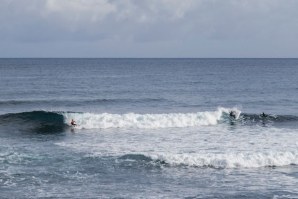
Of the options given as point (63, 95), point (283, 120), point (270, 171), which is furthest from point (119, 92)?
point (270, 171)

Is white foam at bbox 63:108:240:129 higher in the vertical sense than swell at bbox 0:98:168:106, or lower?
lower

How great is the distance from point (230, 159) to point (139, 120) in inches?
689

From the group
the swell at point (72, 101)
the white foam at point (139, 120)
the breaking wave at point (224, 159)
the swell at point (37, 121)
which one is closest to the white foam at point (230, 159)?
the breaking wave at point (224, 159)

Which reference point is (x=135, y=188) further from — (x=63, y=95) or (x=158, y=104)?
(x=63, y=95)

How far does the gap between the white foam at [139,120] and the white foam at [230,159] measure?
14.1 metres

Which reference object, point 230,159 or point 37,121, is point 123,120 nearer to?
point 37,121

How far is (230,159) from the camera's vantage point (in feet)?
94.9

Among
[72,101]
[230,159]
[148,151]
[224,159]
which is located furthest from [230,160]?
[72,101]

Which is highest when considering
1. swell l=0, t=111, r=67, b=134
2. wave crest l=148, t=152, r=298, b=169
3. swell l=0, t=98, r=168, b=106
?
swell l=0, t=98, r=168, b=106

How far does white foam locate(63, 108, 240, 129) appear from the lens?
143 ft

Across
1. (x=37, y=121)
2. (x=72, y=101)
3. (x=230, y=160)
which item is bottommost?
(x=230, y=160)

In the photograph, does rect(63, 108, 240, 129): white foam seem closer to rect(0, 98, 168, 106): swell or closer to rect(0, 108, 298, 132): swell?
rect(0, 108, 298, 132): swell

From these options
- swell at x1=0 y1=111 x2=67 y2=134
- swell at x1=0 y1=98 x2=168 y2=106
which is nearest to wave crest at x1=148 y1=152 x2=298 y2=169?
swell at x1=0 y1=111 x2=67 y2=134

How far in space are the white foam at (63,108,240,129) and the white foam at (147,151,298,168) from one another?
14.1 m
